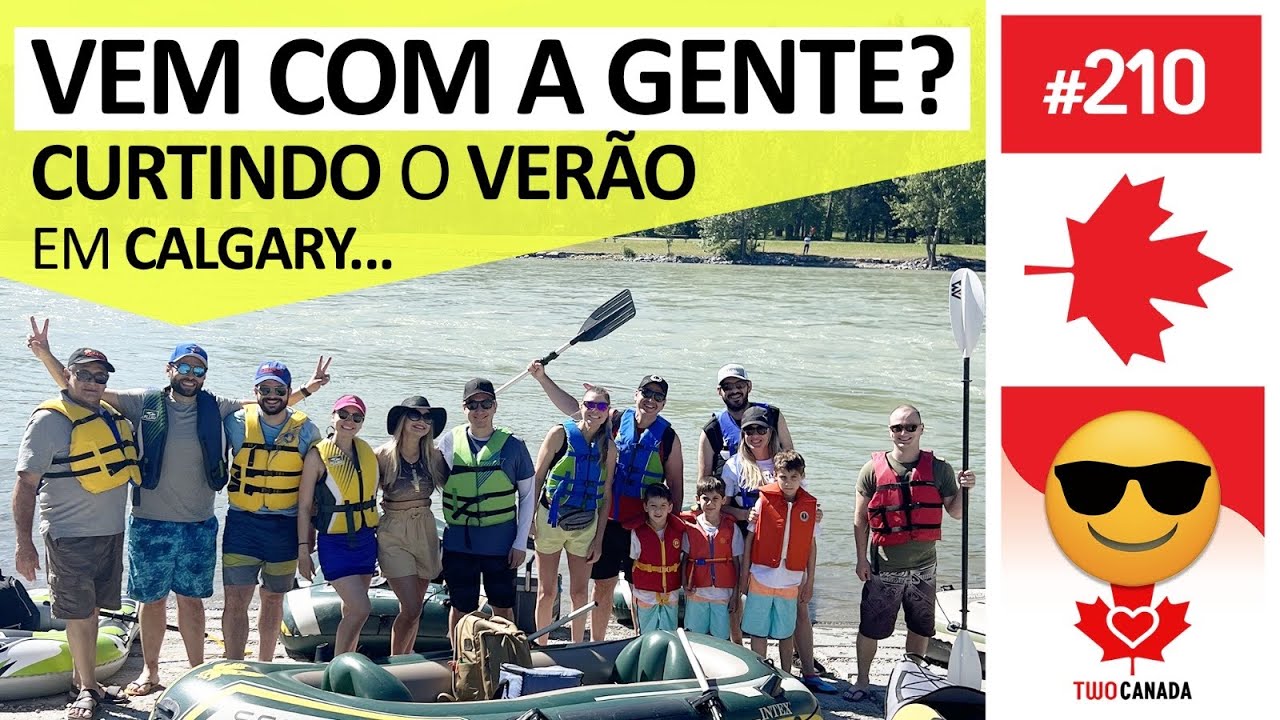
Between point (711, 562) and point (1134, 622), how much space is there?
70.8 inches

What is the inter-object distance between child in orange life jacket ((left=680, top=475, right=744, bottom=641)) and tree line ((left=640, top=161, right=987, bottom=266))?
125 feet

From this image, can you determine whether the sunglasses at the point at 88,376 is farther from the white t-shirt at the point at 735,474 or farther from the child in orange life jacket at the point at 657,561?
the white t-shirt at the point at 735,474

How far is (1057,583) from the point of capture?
17.3 ft

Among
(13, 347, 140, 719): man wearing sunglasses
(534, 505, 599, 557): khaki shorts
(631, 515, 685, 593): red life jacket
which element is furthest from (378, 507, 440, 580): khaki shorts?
(13, 347, 140, 719): man wearing sunglasses

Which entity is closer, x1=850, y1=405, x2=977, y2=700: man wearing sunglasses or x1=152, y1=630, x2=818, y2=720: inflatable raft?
x1=152, y1=630, x2=818, y2=720: inflatable raft

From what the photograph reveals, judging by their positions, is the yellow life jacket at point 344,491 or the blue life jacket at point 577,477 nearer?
the yellow life jacket at point 344,491

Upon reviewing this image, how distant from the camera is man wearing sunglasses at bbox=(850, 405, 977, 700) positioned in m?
6.39

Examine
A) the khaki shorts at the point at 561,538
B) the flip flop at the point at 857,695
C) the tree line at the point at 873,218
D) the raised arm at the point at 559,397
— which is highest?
the tree line at the point at 873,218

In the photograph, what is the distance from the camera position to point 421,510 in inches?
247

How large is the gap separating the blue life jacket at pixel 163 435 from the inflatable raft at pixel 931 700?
286 cm

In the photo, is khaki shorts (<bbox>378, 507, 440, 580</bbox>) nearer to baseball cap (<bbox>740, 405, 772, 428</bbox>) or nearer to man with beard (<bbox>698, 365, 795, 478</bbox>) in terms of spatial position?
man with beard (<bbox>698, 365, 795, 478</bbox>)

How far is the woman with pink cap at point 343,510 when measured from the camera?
611cm

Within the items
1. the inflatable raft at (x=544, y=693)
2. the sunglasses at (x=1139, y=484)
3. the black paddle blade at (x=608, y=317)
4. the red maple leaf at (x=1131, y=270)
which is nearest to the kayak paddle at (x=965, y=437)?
the inflatable raft at (x=544, y=693)

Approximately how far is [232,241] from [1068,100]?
3816 cm
